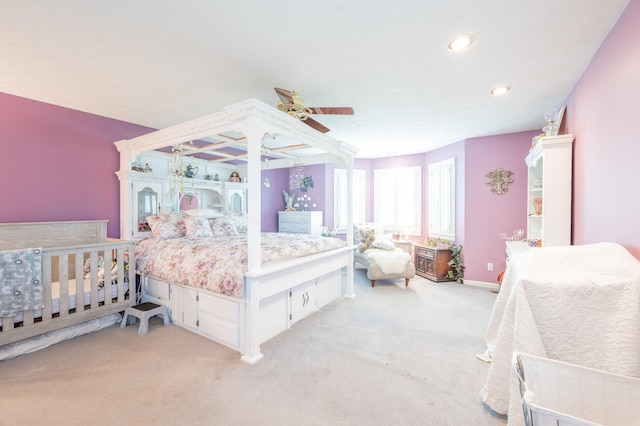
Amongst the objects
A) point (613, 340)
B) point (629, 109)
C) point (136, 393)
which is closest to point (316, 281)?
point (136, 393)

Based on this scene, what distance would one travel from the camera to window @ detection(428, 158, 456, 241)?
5.02 meters

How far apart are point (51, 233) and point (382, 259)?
173 inches

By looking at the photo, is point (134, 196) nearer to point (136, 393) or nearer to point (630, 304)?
point (136, 393)

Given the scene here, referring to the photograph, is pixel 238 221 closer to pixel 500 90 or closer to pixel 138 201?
pixel 138 201

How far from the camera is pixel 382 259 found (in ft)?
14.6

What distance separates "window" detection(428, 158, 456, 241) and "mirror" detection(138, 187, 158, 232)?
5.04 metres

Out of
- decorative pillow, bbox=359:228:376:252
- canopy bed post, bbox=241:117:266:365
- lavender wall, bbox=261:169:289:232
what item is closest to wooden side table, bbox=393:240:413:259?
decorative pillow, bbox=359:228:376:252

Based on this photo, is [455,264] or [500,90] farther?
[455,264]

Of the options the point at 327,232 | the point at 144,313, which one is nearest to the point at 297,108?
the point at 144,313

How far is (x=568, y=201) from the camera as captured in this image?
271 centimetres

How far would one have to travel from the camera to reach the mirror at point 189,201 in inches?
174

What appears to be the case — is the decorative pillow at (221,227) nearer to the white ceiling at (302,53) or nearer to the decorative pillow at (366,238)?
the white ceiling at (302,53)

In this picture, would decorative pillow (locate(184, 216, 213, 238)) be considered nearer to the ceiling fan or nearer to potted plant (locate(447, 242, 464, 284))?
the ceiling fan

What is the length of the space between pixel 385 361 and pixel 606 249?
5.64 ft
